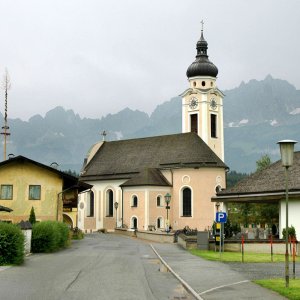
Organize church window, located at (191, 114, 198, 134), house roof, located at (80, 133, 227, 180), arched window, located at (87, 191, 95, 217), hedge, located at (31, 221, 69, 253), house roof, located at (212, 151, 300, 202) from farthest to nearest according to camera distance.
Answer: church window, located at (191, 114, 198, 134)
arched window, located at (87, 191, 95, 217)
house roof, located at (80, 133, 227, 180)
house roof, located at (212, 151, 300, 202)
hedge, located at (31, 221, 69, 253)

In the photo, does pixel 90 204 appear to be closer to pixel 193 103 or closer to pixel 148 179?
pixel 148 179

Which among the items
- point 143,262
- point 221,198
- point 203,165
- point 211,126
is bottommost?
point 143,262

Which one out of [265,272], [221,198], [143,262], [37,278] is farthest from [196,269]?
[221,198]

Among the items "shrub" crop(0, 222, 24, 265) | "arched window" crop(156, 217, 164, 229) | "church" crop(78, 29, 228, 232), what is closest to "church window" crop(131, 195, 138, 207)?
"church" crop(78, 29, 228, 232)

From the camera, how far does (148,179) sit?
67.5m

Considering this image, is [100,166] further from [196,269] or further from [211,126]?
[196,269]

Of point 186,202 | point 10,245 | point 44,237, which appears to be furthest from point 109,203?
point 10,245

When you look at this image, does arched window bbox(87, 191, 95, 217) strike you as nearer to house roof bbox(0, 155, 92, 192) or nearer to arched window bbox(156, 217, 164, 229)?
arched window bbox(156, 217, 164, 229)

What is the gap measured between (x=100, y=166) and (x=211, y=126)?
15.3 metres

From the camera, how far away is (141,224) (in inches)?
2645

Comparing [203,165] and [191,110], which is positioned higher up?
[191,110]

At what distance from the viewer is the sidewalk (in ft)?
49.0

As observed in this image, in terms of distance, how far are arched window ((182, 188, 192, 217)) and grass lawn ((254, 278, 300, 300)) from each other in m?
50.0

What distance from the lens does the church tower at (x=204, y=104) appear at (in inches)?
3113
